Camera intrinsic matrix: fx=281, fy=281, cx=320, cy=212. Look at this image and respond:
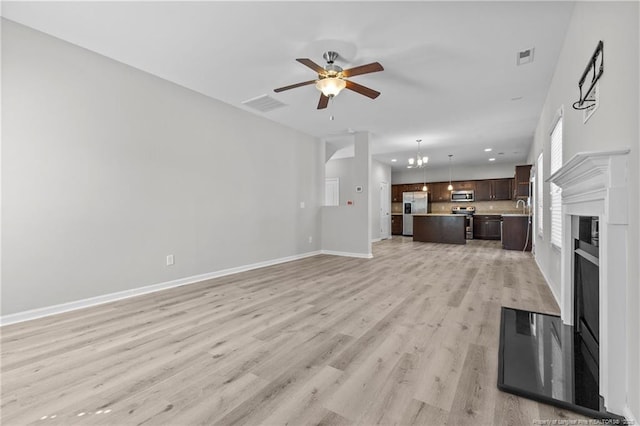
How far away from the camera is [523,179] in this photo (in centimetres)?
686

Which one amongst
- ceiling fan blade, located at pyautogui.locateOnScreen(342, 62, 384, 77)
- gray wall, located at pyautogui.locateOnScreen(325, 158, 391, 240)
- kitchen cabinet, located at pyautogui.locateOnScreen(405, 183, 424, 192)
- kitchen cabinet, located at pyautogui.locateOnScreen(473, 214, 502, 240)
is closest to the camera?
ceiling fan blade, located at pyautogui.locateOnScreen(342, 62, 384, 77)

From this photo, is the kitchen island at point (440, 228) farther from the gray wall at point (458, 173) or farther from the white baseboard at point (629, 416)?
the white baseboard at point (629, 416)

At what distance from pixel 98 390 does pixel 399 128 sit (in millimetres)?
6006

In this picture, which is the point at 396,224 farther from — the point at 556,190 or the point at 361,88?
the point at 361,88

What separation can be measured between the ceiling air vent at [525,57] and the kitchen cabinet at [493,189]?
8094mm

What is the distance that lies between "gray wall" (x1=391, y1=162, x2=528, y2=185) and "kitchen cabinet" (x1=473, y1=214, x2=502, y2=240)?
1.62 metres

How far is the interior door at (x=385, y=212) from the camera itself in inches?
399

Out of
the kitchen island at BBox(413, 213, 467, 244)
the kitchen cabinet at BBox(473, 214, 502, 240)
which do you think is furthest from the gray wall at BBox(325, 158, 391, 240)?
the kitchen cabinet at BBox(473, 214, 502, 240)

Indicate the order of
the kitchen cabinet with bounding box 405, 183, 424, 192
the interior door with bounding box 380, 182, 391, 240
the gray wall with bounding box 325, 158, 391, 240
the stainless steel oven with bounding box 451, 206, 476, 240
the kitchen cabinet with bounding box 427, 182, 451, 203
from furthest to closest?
the kitchen cabinet with bounding box 405, 183, 424, 192
the kitchen cabinet with bounding box 427, 182, 451, 203
the stainless steel oven with bounding box 451, 206, 476, 240
the interior door with bounding box 380, 182, 391, 240
the gray wall with bounding box 325, 158, 391, 240

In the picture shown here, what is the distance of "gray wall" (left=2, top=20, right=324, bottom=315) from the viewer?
2.67 metres

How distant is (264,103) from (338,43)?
6.51ft

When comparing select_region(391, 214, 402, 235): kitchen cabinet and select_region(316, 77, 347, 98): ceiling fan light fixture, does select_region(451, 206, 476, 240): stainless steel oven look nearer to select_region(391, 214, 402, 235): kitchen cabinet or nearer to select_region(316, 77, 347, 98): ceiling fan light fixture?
select_region(391, 214, 402, 235): kitchen cabinet

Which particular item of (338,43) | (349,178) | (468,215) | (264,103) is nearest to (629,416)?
(338,43)

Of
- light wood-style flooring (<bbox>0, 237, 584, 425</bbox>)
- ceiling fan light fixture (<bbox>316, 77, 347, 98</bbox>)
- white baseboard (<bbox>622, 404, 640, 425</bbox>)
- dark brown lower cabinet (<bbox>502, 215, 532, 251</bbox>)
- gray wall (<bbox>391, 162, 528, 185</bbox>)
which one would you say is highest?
gray wall (<bbox>391, 162, 528, 185</bbox>)
